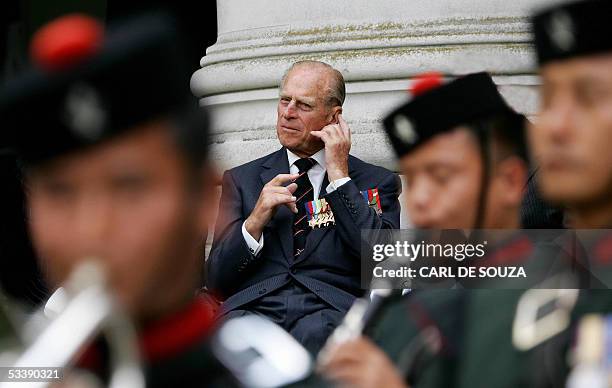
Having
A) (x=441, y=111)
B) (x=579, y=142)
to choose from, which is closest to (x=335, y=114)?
(x=441, y=111)

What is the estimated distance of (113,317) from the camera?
1.74 m

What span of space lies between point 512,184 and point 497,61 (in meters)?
2.89

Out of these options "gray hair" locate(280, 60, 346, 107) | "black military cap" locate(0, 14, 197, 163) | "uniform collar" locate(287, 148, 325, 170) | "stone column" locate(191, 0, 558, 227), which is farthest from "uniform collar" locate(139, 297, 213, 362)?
"stone column" locate(191, 0, 558, 227)

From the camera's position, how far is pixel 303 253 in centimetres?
588

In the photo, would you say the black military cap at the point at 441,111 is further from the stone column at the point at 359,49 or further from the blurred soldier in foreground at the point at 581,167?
the stone column at the point at 359,49

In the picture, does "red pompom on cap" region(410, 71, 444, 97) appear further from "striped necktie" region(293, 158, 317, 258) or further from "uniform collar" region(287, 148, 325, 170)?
"uniform collar" region(287, 148, 325, 170)

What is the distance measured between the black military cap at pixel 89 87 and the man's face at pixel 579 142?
81cm

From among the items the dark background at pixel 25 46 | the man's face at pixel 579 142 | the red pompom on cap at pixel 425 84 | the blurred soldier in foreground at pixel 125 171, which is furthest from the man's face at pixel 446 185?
the dark background at pixel 25 46

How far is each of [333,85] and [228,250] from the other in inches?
36.9

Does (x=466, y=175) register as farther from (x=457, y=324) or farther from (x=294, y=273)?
(x=294, y=273)

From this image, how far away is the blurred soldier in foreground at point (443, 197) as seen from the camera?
8.67 feet

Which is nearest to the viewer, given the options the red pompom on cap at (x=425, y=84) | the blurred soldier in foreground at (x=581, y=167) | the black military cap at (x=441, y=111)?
the blurred soldier in foreground at (x=581, y=167)

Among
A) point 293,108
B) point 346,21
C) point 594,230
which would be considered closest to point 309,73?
point 293,108

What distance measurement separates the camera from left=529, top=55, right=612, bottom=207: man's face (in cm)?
246
